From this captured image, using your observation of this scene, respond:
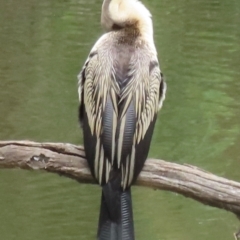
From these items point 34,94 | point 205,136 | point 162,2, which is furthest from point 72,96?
point 162,2

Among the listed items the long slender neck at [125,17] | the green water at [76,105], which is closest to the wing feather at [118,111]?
the long slender neck at [125,17]

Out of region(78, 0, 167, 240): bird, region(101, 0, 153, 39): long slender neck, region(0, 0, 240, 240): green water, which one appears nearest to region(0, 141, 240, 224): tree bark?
region(78, 0, 167, 240): bird

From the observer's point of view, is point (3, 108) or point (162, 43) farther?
point (162, 43)

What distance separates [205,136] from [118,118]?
124 inches

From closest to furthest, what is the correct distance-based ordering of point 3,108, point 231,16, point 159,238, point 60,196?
point 159,238 < point 60,196 < point 3,108 < point 231,16

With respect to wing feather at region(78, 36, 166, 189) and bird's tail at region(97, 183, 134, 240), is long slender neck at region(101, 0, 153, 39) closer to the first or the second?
wing feather at region(78, 36, 166, 189)

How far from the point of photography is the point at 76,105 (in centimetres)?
602

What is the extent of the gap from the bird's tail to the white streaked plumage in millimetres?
39

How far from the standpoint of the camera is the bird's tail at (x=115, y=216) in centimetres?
236

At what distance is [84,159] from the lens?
8.04 ft

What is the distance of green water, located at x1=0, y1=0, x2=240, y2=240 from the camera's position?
435 centimetres

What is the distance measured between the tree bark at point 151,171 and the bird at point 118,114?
57mm

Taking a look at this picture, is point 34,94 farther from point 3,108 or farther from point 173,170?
point 173,170

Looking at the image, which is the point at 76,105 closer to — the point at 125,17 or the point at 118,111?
the point at 125,17
